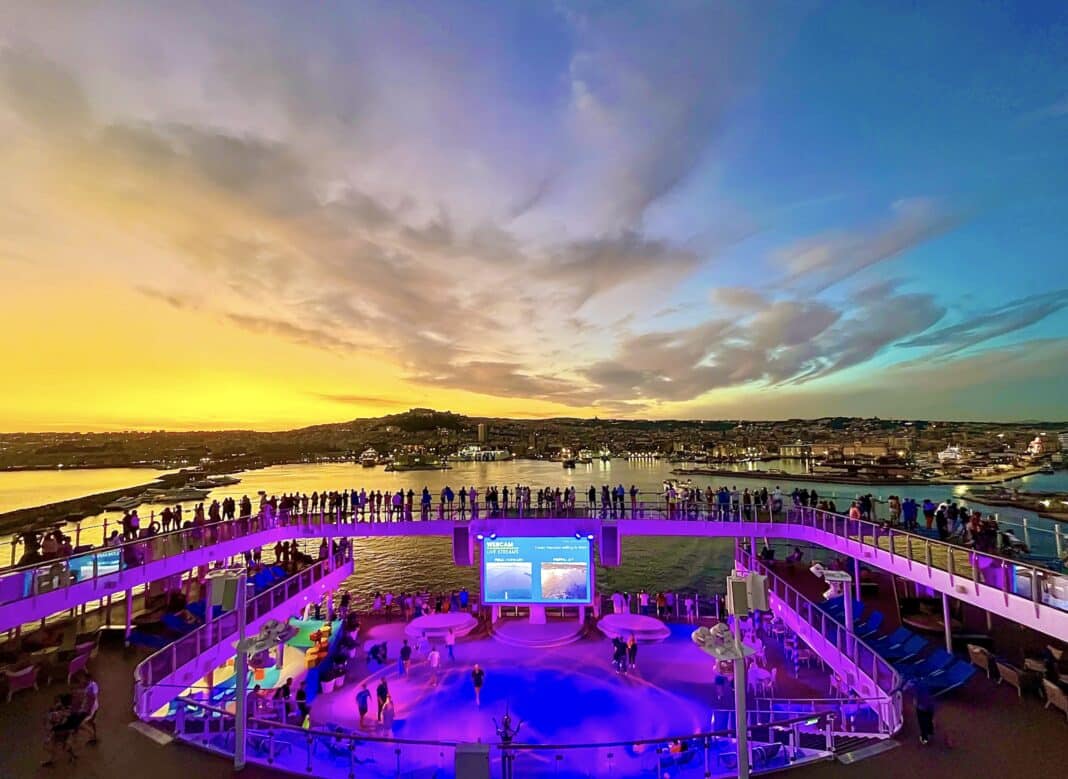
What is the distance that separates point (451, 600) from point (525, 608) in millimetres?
3126

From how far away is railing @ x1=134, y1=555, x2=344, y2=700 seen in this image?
10852mm

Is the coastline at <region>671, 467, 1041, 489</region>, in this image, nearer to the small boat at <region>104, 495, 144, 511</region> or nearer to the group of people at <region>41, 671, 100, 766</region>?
the small boat at <region>104, 495, 144, 511</region>

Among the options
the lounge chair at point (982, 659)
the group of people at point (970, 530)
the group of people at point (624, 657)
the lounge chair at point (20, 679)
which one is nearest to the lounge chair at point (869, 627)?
the lounge chair at point (982, 659)

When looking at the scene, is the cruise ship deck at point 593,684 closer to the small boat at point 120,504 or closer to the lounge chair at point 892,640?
the lounge chair at point 892,640

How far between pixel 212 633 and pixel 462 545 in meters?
10.1

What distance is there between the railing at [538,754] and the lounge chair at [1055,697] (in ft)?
17.0

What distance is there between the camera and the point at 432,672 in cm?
1703

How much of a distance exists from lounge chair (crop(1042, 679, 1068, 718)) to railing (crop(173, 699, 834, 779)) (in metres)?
5.19

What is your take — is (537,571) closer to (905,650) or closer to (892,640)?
(892,640)

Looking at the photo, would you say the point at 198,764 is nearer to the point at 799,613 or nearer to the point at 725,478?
the point at 799,613

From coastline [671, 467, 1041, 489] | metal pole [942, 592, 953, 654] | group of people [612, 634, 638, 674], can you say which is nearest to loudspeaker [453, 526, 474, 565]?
group of people [612, 634, 638, 674]

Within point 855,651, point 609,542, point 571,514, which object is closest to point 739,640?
point 855,651

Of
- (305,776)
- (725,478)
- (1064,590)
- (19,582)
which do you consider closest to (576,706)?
(305,776)

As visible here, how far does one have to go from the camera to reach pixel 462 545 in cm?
2217
